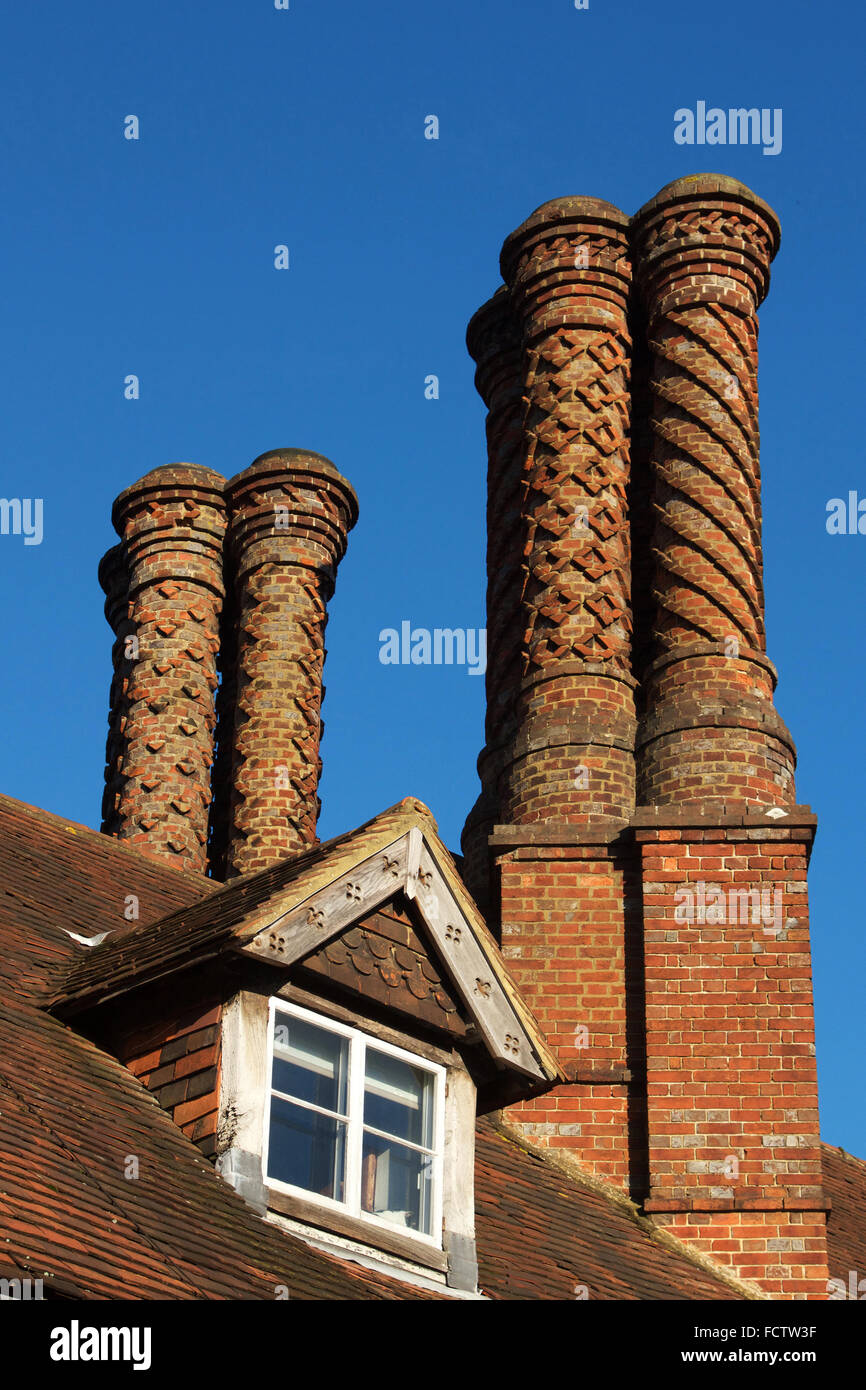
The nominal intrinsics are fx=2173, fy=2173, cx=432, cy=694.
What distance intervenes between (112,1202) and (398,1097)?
2078 millimetres

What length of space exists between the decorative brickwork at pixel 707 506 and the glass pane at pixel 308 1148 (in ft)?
18.5

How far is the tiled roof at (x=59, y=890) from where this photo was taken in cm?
1051

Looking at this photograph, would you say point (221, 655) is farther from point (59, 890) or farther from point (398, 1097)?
point (398, 1097)

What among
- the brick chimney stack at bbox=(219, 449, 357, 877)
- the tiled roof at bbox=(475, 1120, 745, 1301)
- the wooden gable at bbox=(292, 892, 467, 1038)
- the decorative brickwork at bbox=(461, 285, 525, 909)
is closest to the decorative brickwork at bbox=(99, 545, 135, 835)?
the brick chimney stack at bbox=(219, 449, 357, 877)

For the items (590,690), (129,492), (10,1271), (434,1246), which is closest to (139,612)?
(129,492)

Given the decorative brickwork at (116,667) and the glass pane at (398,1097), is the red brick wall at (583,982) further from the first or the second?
the decorative brickwork at (116,667)

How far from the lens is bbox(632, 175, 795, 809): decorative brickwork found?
1459 centimetres

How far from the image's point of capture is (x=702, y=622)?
15211mm

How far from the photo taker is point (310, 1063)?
948 centimetres

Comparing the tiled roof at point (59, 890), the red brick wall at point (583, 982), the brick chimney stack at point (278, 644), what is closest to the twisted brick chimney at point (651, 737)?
the red brick wall at point (583, 982)

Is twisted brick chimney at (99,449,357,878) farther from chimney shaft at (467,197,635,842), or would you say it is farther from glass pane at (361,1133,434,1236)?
glass pane at (361,1133,434,1236)

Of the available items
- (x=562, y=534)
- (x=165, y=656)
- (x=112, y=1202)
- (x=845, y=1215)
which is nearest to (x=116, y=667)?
(x=165, y=656)

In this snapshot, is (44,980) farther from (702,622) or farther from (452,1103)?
(702,622)

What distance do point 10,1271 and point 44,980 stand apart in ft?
11.7
